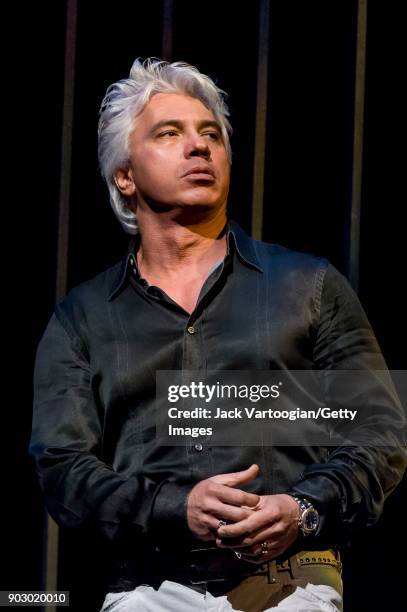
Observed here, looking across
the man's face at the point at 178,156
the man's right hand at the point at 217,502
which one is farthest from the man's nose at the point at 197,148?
the man's right hand at the point at 217,502

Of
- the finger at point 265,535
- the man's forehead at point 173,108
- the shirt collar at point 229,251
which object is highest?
the man's forehead at point 173,108

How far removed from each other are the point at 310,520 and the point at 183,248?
847 mm

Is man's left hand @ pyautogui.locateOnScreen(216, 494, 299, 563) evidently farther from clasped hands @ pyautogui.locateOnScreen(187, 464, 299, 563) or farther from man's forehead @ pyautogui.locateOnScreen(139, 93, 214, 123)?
man's forehead @ pyautogui.locateOnScreen(139, 93, 214, 123)

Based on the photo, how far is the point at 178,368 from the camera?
2.46m

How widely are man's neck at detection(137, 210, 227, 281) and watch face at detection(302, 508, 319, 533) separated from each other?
0.75m

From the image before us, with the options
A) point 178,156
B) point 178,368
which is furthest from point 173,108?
point 178,368

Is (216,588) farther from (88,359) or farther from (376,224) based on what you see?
(376,224)

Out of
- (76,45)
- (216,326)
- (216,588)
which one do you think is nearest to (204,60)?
(76,45)

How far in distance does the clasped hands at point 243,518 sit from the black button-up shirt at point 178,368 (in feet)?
0.20

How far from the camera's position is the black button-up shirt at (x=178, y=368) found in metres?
2.22

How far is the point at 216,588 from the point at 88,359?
27.0 inches

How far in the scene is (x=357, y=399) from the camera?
2395mm

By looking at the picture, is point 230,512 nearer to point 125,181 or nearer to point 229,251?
point 229,251

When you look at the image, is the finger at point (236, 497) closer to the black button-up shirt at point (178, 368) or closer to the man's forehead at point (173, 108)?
the black button-up shirt at point (178, 368)
